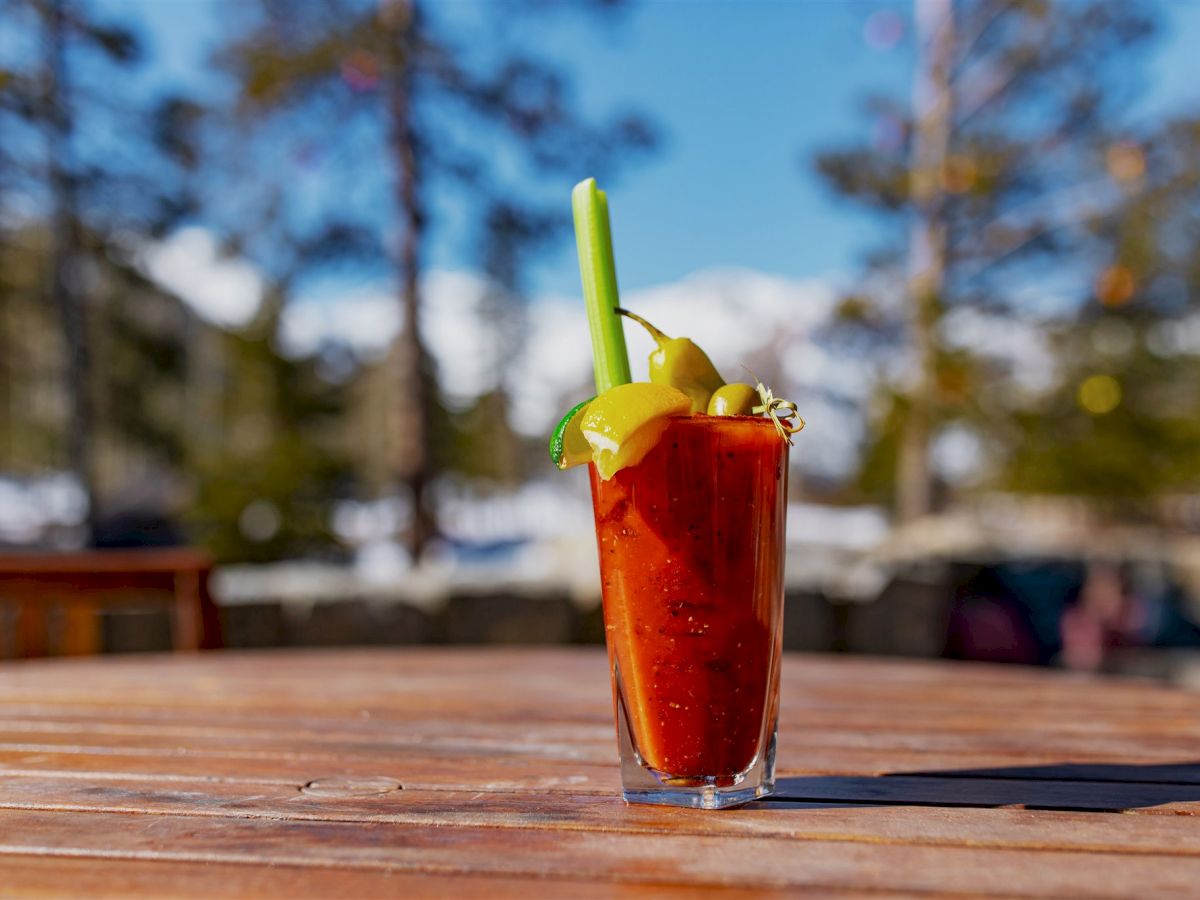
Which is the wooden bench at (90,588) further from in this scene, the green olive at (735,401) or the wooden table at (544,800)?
the green olive at (735,401)

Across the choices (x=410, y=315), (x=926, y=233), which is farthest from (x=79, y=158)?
(x=926, y=233)

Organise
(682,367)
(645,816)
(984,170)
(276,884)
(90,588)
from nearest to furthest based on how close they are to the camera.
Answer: (276,884), (645,816), (682,367), (90,588), (984,170)

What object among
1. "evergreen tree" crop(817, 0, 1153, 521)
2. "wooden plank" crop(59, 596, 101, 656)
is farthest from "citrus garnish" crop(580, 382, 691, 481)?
"evergreen tree" crop(817, 0, 1153, 521)

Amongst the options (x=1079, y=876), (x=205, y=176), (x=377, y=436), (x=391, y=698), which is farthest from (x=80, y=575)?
(x=377, y=436)

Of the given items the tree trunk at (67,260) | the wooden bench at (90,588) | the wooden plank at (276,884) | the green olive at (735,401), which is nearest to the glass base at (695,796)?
the wooden plank at (276,884)

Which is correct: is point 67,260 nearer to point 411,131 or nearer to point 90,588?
point 411,131

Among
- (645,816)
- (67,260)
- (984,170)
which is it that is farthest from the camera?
(67,260)
